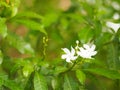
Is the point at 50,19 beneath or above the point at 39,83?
above

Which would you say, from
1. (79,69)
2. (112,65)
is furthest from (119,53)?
(79,69)

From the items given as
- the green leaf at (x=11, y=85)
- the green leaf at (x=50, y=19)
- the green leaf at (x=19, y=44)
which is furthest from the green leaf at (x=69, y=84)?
the green leaf at (x=50, y=19)

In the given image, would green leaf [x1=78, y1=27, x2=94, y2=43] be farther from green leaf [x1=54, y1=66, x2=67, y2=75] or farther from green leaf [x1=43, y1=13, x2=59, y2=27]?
green leaf [x1=43, y1=13, x2=59, y2=27]

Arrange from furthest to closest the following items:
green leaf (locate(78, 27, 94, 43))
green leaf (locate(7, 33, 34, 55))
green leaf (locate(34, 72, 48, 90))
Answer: green leaf (locate(7, 33, 34, 55)) < green leaf (locate(78, 27, 94, 43)) < green leaf (locate(34, 72, 48, 90))

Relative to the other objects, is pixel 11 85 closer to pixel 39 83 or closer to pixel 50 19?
pixel 39 83

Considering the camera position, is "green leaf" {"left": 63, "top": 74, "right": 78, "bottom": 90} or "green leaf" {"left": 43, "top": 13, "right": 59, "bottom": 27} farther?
"green leaf" {"left": 43, "top": 13, "right": 59, "bottom": 27}

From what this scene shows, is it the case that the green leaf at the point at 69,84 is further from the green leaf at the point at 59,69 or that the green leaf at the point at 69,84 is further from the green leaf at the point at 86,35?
the green leaf at the point at 86,35

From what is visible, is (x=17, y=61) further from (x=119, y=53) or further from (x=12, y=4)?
(x=119, y=53)

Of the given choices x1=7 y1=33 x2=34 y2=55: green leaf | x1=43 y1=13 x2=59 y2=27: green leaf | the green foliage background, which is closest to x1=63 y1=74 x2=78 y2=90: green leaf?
the green foliage background

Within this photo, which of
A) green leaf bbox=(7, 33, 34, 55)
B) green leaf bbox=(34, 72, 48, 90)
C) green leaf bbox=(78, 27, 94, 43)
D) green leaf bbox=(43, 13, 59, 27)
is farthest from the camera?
green leaf bbox=(43, 13, 59, 27)

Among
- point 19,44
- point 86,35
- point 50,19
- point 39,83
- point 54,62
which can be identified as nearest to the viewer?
point 39,83

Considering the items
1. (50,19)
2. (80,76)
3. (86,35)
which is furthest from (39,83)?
(50,19)
